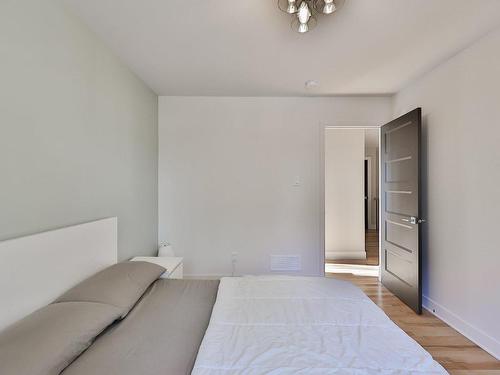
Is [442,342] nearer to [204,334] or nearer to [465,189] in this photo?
[465,189]

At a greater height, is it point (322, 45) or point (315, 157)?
point (322, 45)

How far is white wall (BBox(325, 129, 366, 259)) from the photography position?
4.65m

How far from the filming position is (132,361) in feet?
3.57

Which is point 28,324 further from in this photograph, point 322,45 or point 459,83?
point 459,83

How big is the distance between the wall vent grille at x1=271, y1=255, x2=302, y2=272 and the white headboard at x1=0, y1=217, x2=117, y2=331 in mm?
2104

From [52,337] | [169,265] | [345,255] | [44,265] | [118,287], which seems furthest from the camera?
A: [345,255]

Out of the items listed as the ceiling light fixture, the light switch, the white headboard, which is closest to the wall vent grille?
the light switch

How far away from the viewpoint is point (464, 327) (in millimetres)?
2250

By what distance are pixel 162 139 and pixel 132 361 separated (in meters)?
2.82

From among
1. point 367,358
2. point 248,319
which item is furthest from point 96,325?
point 367,358

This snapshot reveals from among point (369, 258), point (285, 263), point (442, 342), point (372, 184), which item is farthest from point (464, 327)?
point (372, 184)

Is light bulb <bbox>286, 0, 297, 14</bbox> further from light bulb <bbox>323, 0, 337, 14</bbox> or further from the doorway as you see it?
the doorway

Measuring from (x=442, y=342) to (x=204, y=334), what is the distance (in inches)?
82.0

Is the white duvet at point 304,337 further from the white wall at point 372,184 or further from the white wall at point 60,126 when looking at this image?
the white wall at point 372,184
